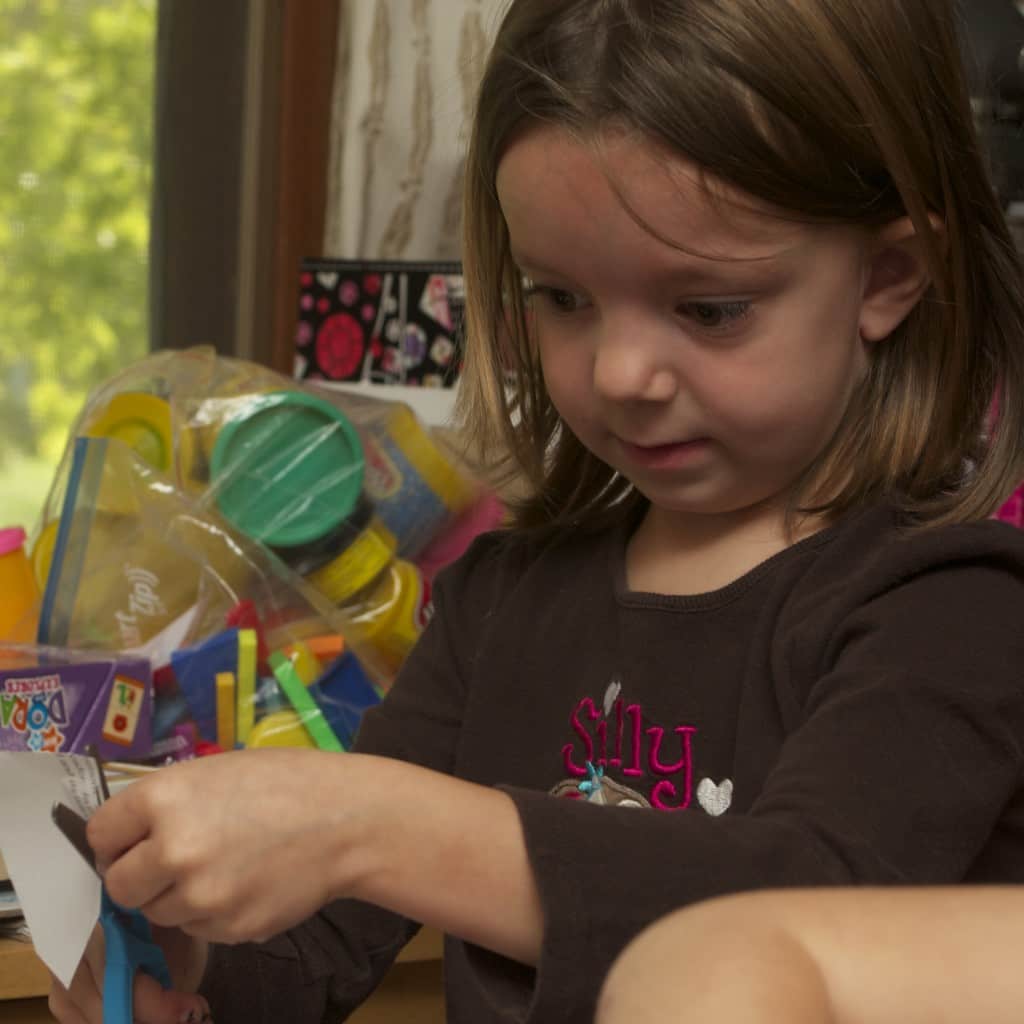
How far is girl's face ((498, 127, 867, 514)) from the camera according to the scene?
0.71 meters

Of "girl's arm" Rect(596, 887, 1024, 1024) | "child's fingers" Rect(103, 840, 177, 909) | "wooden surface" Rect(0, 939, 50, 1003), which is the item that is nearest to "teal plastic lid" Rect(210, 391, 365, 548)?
"wooden surface" Rect(0, 939, 50, 1003)

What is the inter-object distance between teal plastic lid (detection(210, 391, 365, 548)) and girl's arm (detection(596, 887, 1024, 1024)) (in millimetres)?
912

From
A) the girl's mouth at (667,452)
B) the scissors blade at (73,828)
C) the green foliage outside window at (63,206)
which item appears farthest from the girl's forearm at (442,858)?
the green foliage outside window at (63,206)

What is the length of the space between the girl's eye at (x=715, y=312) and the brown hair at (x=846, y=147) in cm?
5

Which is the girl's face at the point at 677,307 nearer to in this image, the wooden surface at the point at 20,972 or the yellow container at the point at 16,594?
the wooden surface at the point at 20,972

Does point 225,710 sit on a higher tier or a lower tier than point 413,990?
higher

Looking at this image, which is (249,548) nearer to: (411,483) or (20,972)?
(411,483)

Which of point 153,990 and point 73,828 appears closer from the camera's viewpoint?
point 73,828

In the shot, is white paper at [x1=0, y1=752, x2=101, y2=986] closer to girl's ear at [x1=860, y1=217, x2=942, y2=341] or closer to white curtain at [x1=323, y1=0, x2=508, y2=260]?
girl's ear at [x1=860, y1=217, x2=942, y2=341]

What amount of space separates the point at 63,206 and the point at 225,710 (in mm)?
947

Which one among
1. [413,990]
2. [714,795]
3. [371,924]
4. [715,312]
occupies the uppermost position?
[715,312]

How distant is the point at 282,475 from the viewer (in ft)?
4.26

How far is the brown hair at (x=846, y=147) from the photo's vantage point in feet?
2.35

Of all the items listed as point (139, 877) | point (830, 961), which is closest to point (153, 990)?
point (139, 877)
